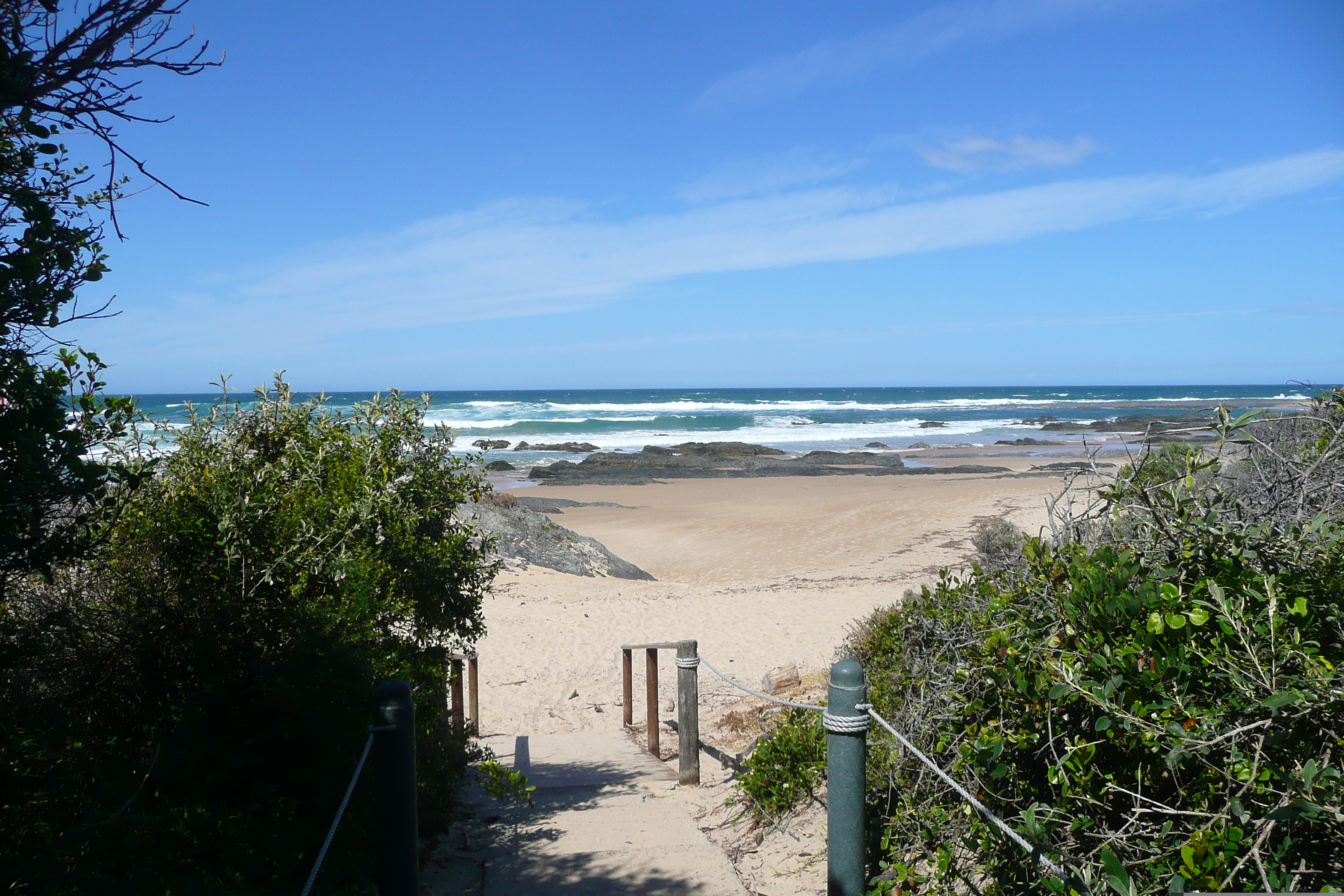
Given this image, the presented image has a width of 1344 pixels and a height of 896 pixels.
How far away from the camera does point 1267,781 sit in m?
2.14

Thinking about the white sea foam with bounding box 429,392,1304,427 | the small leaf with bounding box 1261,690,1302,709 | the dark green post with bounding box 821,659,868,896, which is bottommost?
the dark green post with bounding box 821,659,868,896

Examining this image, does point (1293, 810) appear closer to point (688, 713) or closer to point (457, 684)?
point (688, 713)

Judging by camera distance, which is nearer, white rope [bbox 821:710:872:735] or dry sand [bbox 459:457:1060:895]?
white rope [bbox 821:710:872:735]

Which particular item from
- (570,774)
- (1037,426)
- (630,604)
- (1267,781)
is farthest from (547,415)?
(1267,781)

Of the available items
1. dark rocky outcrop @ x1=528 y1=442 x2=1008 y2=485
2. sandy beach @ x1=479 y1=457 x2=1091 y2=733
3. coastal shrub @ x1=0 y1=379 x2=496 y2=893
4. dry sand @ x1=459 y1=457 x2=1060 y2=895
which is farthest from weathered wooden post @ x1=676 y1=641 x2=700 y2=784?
dark rocky outcrop @ x1=528 y1=442 x2=1008 y2=485

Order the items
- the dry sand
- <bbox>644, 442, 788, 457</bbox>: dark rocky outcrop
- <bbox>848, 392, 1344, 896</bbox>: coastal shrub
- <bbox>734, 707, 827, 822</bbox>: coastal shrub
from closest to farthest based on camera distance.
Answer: <bbox>848, 392, 1344, 896</bbox>: coastal shrub, <bbox>734, 707, 827, 822</bbox>: coastal shrub, the dry sand, <bbox>644, 442, 788, 457</bbox>: dark rocky outcrop

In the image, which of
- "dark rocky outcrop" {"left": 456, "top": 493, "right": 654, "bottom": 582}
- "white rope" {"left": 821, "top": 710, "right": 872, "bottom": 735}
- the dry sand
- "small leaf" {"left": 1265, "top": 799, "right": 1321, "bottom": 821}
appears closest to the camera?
"small leaf" {"left": 1265, "top": 799, "right": 1321, "bottom": 821}

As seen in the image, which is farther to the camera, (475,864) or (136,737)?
(475,864)

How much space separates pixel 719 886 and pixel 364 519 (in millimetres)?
2621

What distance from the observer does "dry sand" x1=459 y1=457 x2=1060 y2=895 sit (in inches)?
278

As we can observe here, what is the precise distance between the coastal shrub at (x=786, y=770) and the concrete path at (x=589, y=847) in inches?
15.4

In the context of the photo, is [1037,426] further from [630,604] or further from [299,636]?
[299,636]

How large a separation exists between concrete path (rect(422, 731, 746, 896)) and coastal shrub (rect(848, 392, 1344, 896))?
4.07 ft

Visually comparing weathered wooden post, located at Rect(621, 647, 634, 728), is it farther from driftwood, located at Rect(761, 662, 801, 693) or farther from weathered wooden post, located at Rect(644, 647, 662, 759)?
driftwood, located at Rect(761, 662, 801, 693)
